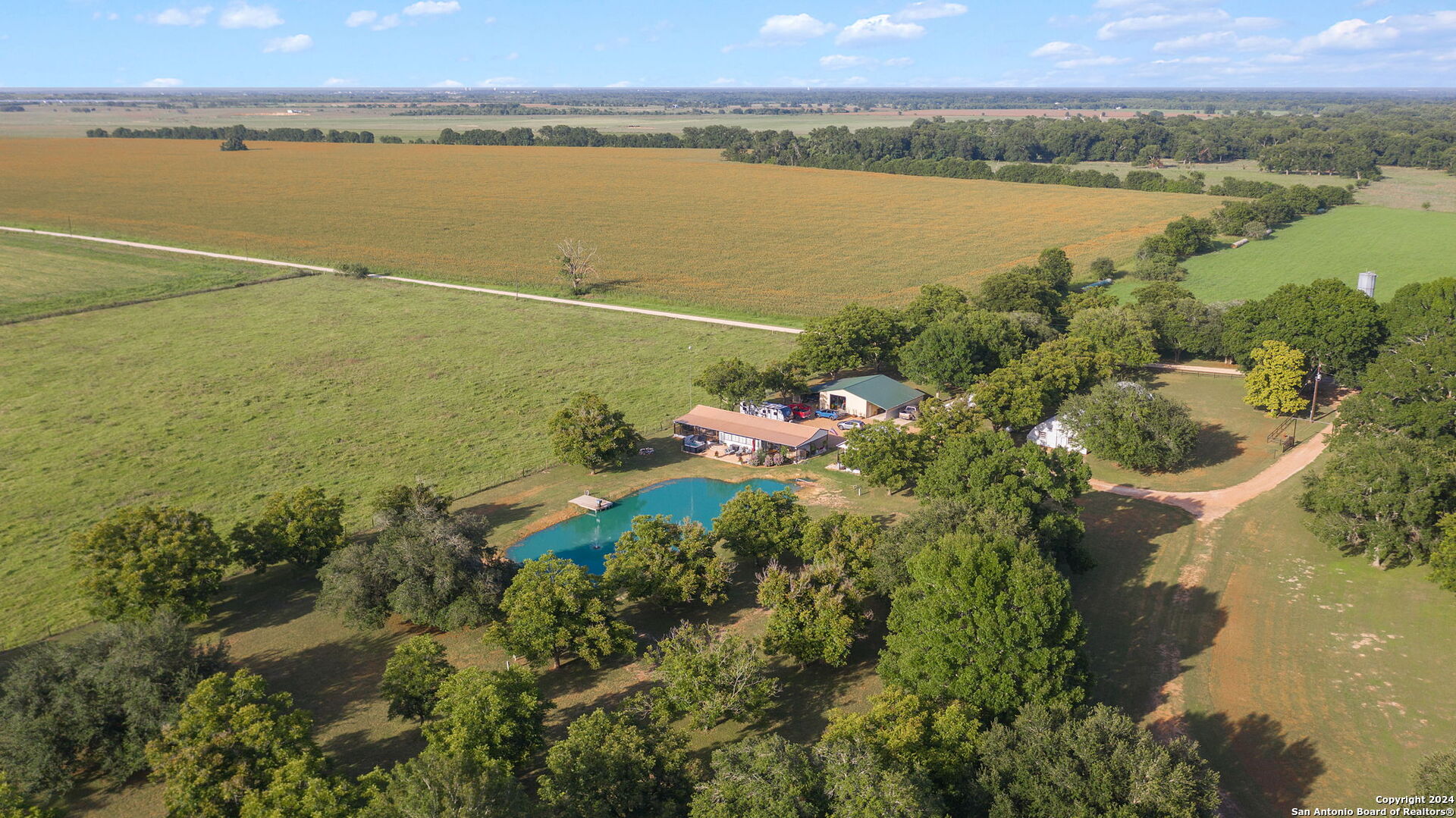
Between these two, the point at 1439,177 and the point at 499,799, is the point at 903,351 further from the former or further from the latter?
the point at 1439,177

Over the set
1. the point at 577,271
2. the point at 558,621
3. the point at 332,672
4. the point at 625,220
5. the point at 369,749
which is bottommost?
the point at 369,749

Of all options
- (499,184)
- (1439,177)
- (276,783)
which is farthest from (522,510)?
(1439,177)

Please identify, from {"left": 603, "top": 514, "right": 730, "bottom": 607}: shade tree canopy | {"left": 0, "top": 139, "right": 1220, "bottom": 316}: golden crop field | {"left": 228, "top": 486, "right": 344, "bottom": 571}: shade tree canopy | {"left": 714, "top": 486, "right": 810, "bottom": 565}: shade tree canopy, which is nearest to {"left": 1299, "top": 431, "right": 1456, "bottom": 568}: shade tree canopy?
{"left": 714, "top": 486, "right": 810, "bottom": 565}: shade tree canopy

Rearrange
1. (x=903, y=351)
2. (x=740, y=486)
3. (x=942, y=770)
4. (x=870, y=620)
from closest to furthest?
1. (x=942, y=770)
2. (x=870, y=620)
3. (x=740, y=486)
4. (x=903, y=351)

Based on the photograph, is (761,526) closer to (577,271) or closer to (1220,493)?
(1220,493)

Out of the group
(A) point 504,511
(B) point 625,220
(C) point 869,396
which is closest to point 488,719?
(A) point 504,511

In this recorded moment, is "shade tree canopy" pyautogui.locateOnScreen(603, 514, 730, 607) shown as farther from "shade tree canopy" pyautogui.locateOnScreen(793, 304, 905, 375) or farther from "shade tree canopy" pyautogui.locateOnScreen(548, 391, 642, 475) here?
"shade tree canopy" pyautogui.locateOnScreen(793, 304, 905, 375)
